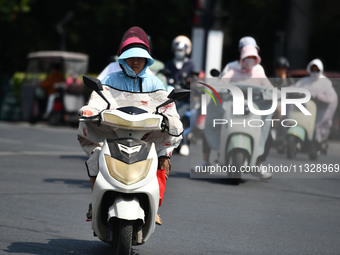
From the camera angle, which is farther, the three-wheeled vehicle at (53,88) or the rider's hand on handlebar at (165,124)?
the three-wheeled vehicle at (53,88)

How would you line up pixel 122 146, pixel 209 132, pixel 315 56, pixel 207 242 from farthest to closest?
pixel 315 56
pixel 209 132
pixel 207 242
pixel 122 146

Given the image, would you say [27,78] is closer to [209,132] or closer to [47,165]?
[47,165]

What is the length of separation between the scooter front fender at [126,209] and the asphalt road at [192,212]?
0.83m

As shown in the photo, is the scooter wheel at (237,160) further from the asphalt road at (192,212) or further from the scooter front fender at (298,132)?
the scooter front fender at (298,132)

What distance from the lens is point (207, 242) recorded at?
7742 millimetres

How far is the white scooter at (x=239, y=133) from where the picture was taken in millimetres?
Result: 11070

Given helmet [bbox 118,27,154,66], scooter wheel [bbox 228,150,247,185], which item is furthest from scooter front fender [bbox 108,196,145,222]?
scooter wheel [bbox 228,150,247,185]

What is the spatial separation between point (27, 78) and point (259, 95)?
664 inches

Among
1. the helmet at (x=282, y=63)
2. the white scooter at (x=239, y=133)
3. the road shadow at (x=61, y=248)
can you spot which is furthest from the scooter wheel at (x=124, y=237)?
the helmet at (x=282, y=63)

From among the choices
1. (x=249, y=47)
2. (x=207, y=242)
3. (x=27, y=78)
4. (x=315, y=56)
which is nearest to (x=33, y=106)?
(x=27, y=78)

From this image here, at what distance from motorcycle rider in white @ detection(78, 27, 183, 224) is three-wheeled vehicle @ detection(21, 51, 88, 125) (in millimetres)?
17032

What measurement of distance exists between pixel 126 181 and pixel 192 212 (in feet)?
10.8

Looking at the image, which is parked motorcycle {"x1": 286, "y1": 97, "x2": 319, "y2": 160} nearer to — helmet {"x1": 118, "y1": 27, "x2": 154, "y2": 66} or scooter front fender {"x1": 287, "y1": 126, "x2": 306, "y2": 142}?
scooter front fender {"x1": 287, "y1": 126, "x2": 306, "y2": 142}

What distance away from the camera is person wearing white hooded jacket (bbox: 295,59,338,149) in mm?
11671
